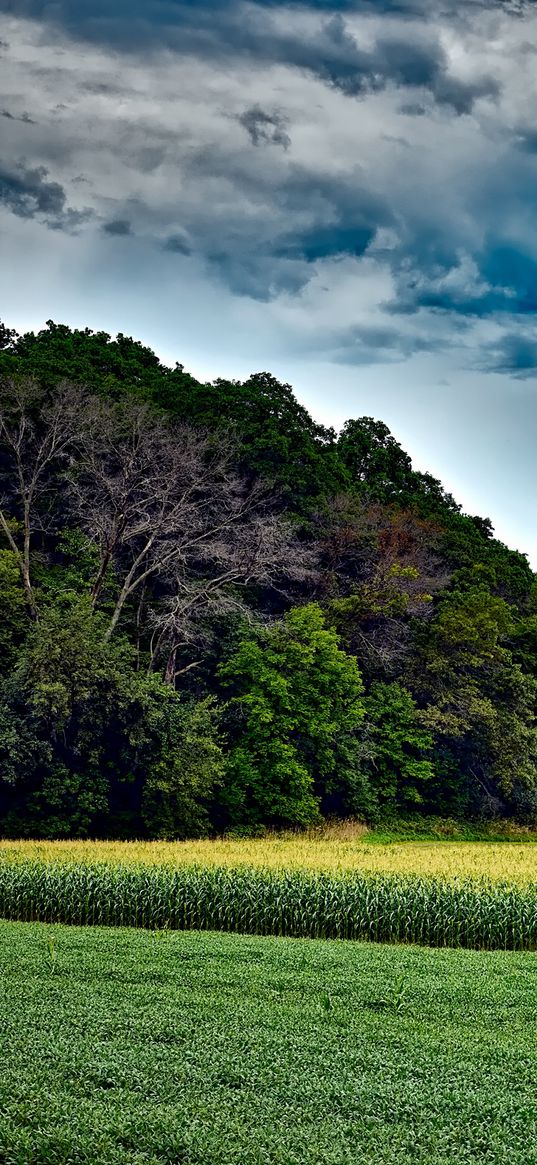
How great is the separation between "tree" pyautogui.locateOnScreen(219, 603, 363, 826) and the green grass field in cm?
2032

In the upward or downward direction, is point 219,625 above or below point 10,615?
above

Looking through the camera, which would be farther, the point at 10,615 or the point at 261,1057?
the point at 10,615

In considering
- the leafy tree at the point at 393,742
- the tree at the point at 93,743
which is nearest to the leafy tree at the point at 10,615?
the tree at the point at 93,743

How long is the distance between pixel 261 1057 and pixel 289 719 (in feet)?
86.8

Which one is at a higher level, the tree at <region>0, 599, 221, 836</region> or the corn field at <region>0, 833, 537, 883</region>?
the tree at <region>0, 599, 221, 836</region>

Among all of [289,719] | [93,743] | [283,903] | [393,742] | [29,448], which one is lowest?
[283,903]

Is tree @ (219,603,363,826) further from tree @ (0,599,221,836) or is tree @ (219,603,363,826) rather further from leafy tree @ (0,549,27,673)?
leafy tree @ (0,549,27,673)

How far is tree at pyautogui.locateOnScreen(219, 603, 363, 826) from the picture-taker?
113 feet

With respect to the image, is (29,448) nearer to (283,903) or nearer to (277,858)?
(277,858)

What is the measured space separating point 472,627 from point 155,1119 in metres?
35.4

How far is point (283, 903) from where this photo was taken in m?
17.4

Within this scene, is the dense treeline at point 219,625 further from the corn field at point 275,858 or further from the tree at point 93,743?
the corn field at point 275,858

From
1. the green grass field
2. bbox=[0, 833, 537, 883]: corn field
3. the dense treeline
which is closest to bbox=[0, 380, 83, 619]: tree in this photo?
the dense treeline

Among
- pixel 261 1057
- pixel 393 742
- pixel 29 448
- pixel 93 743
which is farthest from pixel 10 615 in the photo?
pixel 261 1057
